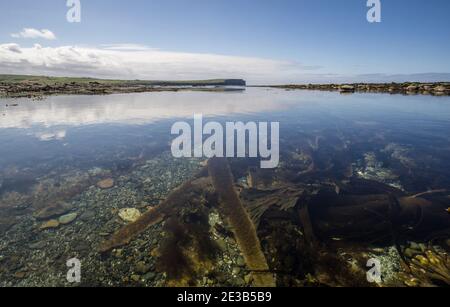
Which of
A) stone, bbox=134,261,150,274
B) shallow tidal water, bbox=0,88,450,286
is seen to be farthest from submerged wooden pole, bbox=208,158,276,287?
stone, bbox=134,261,150,274

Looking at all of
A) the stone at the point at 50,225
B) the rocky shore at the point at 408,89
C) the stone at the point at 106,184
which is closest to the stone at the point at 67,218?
the stone at the point at 50,225

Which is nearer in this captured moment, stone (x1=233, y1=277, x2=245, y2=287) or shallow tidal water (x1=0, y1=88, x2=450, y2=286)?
stone (x1=233, y1=277, x2=245, y2=287)

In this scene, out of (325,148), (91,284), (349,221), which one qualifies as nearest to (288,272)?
(349,221)

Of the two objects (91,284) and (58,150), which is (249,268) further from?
(58,150)

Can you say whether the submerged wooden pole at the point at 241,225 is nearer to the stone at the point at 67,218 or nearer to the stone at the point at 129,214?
the stone at the point at 129,214

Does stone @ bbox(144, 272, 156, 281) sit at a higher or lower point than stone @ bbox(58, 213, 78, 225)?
lower

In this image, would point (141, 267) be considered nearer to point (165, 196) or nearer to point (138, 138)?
point (165, 196)

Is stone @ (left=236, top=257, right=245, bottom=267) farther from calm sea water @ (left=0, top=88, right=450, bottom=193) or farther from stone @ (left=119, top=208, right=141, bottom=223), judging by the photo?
calm sea water @ (left=0, top=88, right=450, bottom=193)

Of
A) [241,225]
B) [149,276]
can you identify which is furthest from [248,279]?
[149,276]
